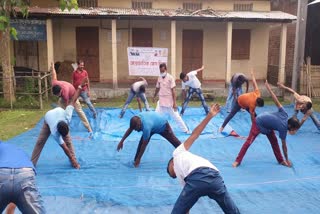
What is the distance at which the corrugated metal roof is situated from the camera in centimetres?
1425

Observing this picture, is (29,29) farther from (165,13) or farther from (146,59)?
(165,13)

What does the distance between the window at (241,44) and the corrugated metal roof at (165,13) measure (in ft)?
4.82

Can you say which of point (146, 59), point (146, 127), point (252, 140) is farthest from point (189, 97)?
point (146, 127)

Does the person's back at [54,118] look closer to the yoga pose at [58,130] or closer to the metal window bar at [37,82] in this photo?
the yoga pose at [58,130]

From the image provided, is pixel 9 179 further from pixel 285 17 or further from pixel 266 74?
pixel 266 74

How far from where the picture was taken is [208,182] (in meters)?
3.61

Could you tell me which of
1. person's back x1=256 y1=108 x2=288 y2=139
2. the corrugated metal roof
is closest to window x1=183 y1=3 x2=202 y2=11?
the corrugated metal roof

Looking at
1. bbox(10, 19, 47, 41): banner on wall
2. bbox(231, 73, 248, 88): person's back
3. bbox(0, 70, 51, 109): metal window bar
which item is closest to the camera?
bbox(231, 73, 248, 88): person's back

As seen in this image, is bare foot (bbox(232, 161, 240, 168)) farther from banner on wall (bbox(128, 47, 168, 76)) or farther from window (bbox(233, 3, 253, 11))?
window (bbox(233, 3, 253, 11))

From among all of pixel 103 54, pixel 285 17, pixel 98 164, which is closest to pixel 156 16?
pixel 103 54

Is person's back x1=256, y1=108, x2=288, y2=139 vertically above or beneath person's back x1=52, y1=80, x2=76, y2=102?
beneath

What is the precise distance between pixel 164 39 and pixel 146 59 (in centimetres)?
266

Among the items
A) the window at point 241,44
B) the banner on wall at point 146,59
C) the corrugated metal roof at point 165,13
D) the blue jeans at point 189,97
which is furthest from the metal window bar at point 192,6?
the blue jeans at point 189,97

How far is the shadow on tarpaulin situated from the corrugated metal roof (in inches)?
249
